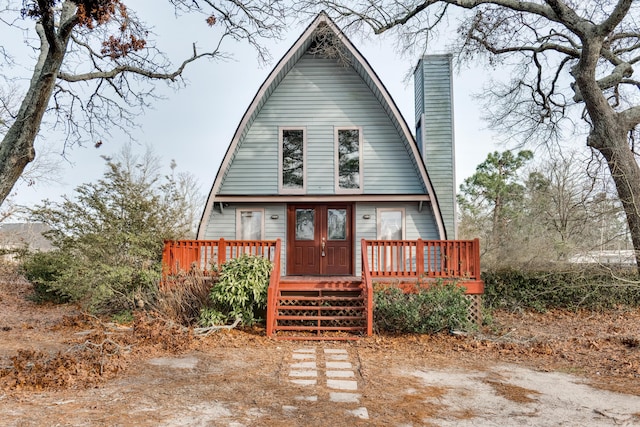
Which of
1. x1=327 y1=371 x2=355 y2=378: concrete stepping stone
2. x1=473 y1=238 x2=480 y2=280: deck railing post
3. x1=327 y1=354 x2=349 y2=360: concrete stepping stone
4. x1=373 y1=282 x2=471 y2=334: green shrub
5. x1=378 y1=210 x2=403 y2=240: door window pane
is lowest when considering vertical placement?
x1=327 y1=354 x2=349 y2=360: concrete stepping stone

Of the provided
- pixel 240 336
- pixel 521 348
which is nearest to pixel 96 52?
pixel 240 336

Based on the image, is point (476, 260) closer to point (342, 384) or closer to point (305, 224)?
point (305, 224)

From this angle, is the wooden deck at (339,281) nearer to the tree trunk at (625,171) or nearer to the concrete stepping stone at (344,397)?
the concrete stepping stone at (344,397)

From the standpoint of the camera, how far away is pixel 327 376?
19.1 feet

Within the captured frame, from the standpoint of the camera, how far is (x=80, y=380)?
17.7ft

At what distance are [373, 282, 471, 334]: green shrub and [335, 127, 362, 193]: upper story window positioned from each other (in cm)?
414

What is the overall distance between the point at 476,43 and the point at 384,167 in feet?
19.3

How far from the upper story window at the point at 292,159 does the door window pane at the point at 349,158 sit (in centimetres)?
101

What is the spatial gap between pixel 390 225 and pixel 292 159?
334 centimetres

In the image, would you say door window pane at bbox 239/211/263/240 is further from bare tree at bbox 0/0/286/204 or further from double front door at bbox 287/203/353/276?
bare tree at bbox 0/0/286/204

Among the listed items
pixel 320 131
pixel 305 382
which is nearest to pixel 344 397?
pixel 305 382

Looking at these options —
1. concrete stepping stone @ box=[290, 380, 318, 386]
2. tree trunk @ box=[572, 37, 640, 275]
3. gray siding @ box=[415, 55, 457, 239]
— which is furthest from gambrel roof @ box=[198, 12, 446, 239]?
concrete stepping stone @ box=[290, 380, 318, 386]

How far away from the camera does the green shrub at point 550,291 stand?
1149 centimetres

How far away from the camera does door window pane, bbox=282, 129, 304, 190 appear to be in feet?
40.3
